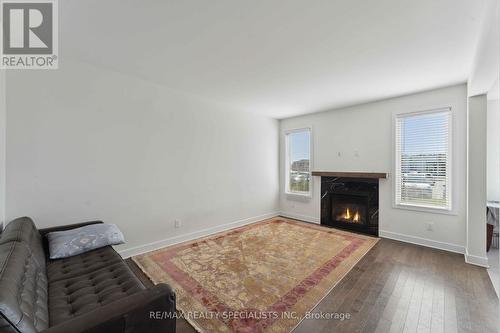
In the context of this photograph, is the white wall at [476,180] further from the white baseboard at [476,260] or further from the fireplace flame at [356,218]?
the fireplace flame at [356,218]

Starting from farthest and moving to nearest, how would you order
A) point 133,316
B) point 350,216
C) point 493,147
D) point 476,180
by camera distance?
1. point 350,216
2. point 493,147
3. point 476,180
4. point 133,316

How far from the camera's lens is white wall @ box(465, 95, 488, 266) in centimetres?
273

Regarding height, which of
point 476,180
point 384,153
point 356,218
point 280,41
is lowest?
point 356,218

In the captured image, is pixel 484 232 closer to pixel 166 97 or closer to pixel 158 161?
pixel 158 161

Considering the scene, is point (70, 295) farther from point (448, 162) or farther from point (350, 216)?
point (448, 162)

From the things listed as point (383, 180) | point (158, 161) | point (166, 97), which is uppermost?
point (166, 97)

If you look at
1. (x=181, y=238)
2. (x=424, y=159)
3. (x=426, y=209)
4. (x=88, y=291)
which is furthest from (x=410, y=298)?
(x=181, y=238)

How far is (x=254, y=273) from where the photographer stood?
257 centimetres

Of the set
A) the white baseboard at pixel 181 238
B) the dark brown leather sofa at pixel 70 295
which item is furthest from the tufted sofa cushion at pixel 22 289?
the white baseboard at pixel 181 238

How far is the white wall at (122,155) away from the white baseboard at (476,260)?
3626 millimetres

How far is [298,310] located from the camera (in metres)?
1.94

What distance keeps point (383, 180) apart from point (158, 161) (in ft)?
13.1

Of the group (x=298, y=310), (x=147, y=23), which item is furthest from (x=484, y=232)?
(x=147, y=23)

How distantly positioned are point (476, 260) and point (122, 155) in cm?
502
